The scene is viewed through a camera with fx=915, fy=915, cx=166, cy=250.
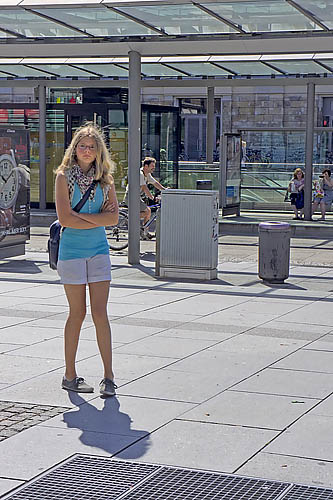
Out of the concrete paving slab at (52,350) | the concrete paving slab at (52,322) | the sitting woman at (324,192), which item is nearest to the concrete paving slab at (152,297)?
the concrete paving slab at (52,322)

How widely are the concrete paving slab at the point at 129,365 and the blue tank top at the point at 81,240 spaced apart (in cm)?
105

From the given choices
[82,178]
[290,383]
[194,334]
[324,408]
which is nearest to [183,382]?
[290,383]

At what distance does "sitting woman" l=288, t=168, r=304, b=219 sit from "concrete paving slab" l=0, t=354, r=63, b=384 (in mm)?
14459

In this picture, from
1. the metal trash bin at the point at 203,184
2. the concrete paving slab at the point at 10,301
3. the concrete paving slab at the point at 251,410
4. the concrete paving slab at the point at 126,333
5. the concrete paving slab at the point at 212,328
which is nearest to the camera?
the concrete paving slab at the point at 251,410

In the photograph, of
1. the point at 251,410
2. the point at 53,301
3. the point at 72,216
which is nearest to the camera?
the point at 251,410

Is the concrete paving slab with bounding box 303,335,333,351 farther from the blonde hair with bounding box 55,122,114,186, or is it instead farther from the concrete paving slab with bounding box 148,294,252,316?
the blonde hair with bounding box 55,122,114,186

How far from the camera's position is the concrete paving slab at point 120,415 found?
534 cm

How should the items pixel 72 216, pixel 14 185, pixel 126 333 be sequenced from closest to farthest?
1. pixel 72 216
2. pixel 126 333
3. pixel 14 185

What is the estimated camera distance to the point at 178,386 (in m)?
6.30

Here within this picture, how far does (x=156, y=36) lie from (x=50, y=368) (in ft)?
23.0

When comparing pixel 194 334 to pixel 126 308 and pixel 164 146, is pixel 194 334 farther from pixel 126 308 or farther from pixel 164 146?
pixel 164 146

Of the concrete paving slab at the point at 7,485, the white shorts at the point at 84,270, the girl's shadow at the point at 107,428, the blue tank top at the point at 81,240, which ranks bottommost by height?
the girl's shadow at the point at 107,428

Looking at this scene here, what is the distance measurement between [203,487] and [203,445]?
2.03ft

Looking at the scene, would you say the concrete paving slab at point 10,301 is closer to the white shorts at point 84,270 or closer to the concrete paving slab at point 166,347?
the concrete paving slab at point 166,347
